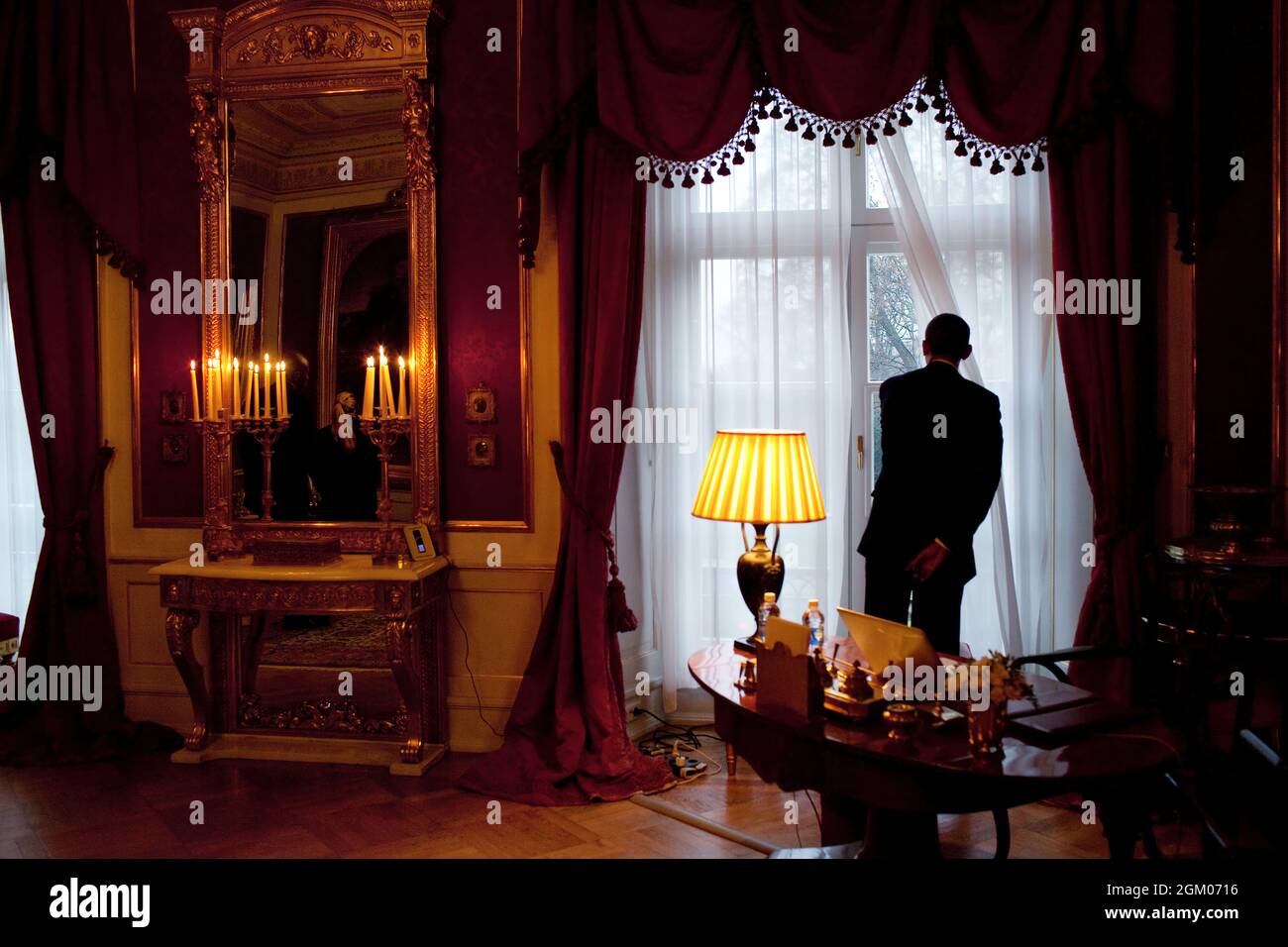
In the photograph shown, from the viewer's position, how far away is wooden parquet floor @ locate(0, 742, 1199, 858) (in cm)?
309

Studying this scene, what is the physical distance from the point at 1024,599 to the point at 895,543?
92cm

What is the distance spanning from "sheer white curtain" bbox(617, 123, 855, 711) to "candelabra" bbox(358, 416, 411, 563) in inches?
36.3

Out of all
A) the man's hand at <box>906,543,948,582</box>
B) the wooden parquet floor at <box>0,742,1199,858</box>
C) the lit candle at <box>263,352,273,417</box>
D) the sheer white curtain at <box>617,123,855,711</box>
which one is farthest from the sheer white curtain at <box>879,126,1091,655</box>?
the lit candle at <box>263,352,273,417</box>

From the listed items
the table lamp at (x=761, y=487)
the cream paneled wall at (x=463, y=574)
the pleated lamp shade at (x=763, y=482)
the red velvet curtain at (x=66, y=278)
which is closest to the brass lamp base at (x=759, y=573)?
the table lamp at (x=761, y=487)

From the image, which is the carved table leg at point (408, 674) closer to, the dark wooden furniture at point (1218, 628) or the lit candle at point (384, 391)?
the lit candle at point (384, 391)

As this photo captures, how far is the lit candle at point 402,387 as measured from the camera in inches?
155

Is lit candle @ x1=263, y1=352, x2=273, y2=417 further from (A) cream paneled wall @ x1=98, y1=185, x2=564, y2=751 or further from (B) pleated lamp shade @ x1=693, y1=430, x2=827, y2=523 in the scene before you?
(B) pleated lamp shade @ x1=693, y1=430, x2=827, y2=523

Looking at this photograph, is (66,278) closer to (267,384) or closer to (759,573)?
(267,384)

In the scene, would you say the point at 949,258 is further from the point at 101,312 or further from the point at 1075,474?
the point at 101,312

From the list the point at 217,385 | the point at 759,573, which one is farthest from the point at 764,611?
the point at 217,385

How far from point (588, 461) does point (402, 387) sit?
2.64 ft

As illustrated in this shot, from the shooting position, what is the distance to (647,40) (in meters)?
3.69

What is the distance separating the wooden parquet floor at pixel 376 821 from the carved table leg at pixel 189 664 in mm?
184
